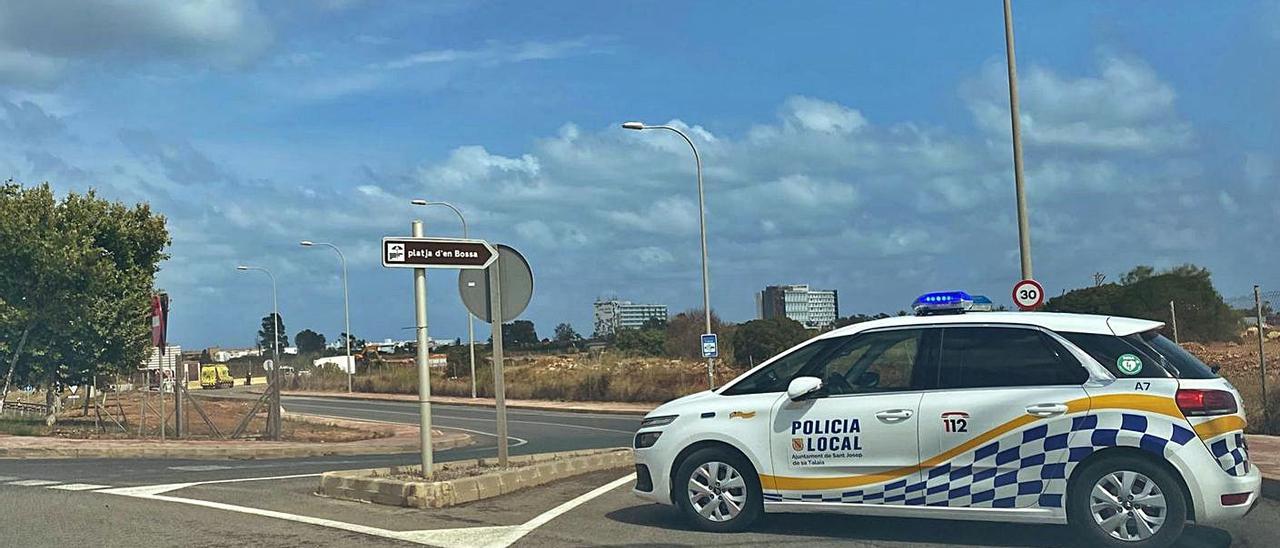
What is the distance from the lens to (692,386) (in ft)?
137

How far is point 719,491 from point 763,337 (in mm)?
44553

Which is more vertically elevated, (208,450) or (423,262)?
(423,262)

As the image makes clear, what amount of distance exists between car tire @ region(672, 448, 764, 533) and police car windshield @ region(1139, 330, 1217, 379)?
9.67ft

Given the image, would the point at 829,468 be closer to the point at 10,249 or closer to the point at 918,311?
the point at 918,311

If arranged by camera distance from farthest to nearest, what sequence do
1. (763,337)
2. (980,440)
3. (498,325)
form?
(763,337) → (498,325) → (980,440)

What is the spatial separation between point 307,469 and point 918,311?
10.6m

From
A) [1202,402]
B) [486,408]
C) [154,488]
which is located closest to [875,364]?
→ [1202,402]

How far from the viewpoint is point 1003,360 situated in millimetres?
7914

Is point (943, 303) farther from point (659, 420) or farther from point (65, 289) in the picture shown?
point (65, 289)

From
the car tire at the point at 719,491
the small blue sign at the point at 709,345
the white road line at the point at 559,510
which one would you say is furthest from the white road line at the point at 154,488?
the small blue sign at the point at 709,345

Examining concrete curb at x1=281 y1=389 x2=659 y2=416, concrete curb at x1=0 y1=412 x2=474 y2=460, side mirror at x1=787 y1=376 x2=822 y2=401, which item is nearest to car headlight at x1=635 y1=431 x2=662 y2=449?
side mirror at x1=787 y1=376 x2=822 y2=401

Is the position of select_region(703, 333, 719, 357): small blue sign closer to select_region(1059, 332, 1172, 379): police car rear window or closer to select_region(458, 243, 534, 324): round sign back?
select_region(458, 243, 534, 324): round sign back

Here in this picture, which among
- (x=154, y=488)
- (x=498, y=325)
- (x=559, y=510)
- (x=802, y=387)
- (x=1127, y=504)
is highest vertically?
(x=498, y=325)

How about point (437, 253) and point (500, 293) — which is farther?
point (500, 293)
